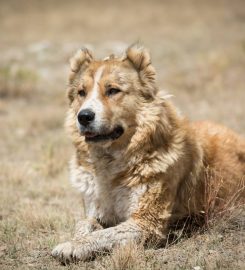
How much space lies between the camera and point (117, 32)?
26.6 meters

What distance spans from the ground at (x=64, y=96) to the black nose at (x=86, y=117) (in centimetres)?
125

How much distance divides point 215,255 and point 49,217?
2.18 metres

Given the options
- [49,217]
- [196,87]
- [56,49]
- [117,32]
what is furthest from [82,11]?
[49,217]

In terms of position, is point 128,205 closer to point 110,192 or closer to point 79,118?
point 110,192

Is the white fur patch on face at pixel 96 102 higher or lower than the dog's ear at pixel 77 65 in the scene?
lower

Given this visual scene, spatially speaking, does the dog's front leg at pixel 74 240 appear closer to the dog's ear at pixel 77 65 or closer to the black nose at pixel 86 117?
the black nose at pixel 86 117

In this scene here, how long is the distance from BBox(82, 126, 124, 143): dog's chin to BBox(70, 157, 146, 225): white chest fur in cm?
35

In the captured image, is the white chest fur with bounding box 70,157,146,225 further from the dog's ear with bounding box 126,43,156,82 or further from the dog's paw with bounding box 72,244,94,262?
the dog's ear with bounding box 126,43,156,82

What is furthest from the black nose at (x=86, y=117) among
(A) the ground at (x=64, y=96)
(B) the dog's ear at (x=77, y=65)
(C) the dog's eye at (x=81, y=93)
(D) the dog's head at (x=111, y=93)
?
(A) the ground at (x=64, y=96)

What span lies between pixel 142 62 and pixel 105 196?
1.45 m

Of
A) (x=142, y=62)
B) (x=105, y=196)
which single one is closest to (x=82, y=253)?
(x=105, y=196)

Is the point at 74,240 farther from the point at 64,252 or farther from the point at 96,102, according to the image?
the point at 96,102

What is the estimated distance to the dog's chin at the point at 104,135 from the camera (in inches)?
224

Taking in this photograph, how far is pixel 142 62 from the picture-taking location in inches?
240
